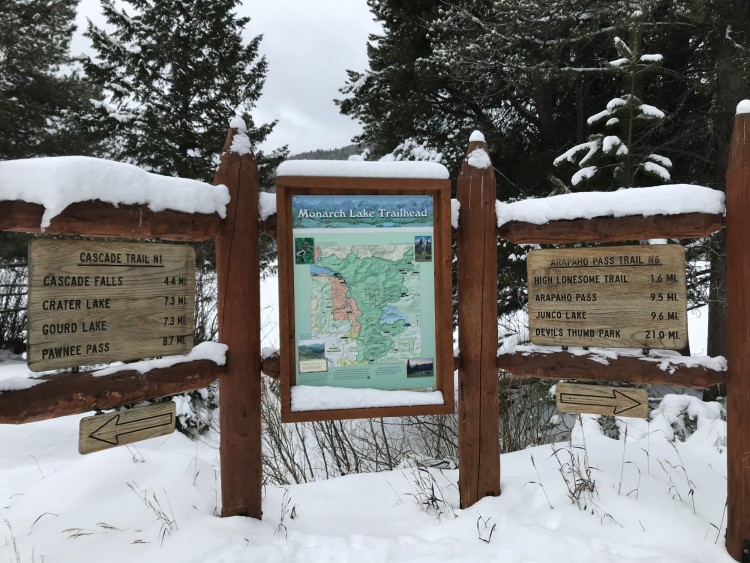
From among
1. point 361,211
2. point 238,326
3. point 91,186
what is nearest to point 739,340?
point 361,211

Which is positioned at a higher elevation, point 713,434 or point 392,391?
point 392,391

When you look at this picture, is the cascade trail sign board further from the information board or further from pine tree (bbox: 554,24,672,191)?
pine tree (bbox: 554,24,672,191)

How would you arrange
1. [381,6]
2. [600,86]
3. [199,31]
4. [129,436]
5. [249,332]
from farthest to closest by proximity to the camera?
1. [199,31]
2. [381,6]
3. [600,86]
4. [249,332]
5. [129,436]

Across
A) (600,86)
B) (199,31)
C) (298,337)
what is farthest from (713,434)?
(199,31)

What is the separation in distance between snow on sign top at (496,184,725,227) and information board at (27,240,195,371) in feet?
6.57

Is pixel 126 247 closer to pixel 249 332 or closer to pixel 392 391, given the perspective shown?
pixel 249 332

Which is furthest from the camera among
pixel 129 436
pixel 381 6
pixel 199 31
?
pixel 199 31

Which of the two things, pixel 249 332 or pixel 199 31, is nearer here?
pixel 249 332

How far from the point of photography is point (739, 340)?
2.44m

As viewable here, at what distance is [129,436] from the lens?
2.29m

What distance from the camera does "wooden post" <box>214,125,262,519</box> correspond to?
2.64 meters

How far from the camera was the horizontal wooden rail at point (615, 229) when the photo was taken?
8.23 ft

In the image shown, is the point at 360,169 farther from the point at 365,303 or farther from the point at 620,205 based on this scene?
the point at 620,205

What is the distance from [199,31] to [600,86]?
313 inches
